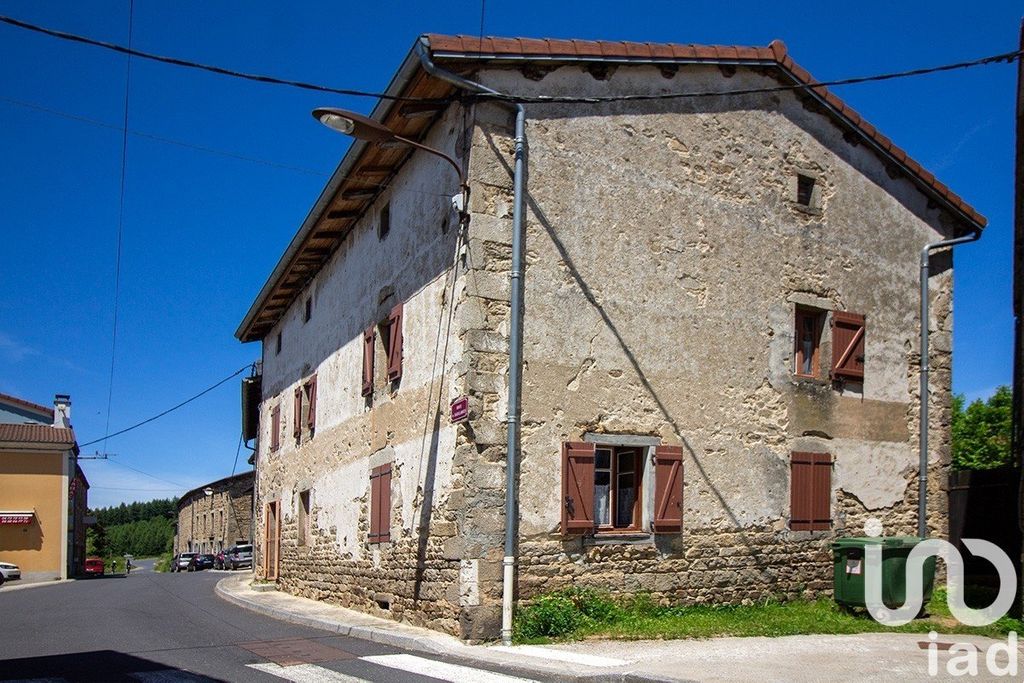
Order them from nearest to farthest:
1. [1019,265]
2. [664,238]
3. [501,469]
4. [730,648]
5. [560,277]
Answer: [730,648] → [501,469] → [560,277] → [664,238] → [1019,265]

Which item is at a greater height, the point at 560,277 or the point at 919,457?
the point at 560,277

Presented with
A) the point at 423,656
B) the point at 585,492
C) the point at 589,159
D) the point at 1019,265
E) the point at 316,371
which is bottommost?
the point at 423,656

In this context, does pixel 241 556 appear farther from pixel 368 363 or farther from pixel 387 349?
pixel 387 349

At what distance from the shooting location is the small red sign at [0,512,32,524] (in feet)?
107

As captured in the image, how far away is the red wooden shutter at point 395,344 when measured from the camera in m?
12.8

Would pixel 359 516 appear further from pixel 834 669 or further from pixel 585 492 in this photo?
pixel 834 669

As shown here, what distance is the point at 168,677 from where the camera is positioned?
7.73m

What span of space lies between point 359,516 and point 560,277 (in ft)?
17.7

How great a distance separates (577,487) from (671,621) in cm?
178

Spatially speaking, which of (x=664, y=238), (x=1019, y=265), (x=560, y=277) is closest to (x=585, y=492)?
(x=560, y=277)

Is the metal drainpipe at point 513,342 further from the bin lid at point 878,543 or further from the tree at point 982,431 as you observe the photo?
the tree at point 982,431

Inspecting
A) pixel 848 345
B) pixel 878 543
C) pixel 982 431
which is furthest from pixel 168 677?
pixel 982 431

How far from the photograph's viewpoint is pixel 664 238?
39.4 ft

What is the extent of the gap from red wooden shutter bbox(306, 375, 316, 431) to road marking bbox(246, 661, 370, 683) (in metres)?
9.32
